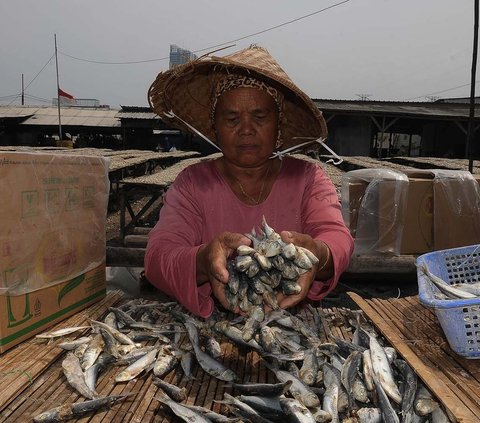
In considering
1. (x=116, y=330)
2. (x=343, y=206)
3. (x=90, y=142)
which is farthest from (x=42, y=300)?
(x=90, y=142)

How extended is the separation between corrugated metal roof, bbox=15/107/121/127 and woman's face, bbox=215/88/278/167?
2580 cm

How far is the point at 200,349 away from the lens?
2.21 m

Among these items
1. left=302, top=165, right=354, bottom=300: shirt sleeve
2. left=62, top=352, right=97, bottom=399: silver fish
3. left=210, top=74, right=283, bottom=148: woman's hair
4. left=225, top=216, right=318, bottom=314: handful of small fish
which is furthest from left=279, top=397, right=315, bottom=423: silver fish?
left=210, top=74, right=283, bottom=148: woman's hair

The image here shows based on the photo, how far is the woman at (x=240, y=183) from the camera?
2494 millimetres

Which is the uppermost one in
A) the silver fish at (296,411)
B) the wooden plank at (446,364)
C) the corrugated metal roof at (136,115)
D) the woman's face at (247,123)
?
the corrugated metal roof at (136,115)

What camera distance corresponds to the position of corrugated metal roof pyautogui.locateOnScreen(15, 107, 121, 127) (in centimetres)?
2742

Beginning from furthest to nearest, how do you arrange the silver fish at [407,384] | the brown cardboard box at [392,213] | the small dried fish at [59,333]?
the brown cardboard box at [392,213], the small dried fish at [59,333], the silver fish at [407,384]

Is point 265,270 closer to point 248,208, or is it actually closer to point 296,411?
point 296,411

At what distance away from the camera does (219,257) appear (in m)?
2.10

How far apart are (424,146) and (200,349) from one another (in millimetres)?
24894

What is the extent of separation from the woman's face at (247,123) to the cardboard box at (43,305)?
1.42 m

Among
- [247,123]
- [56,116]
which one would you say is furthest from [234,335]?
[56,116]

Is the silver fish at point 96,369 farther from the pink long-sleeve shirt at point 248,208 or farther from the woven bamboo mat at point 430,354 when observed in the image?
the woven bamboo mat at point 430,354

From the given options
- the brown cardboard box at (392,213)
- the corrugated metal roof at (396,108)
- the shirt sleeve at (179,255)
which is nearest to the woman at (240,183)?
the shirt sleeve at (179,255)
